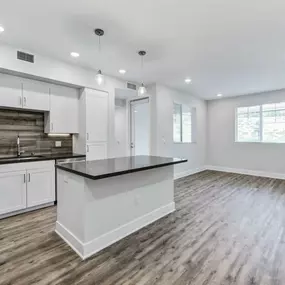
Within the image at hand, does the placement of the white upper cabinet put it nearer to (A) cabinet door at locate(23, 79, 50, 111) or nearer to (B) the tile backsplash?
(A) cabinet door at locate(23, 79, 50, 111)

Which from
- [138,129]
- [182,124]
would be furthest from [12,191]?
[182,124]

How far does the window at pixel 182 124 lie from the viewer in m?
6.31

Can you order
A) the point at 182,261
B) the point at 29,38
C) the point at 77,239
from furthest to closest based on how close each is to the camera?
the point at 29,38 < the point at 77,239 < the point at 182,261

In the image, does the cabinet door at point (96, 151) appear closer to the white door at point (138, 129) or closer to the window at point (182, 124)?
the white door at point (138, 129)

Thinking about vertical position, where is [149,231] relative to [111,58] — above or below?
below

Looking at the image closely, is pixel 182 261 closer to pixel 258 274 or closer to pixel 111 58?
pixel 258 274

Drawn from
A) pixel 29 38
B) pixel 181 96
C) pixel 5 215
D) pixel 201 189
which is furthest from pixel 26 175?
pixel 181 96

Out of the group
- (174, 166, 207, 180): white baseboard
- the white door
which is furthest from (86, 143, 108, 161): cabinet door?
(174, 166, 207, 180): white baseboard

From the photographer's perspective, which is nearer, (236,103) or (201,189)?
(201,189)

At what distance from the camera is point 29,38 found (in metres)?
2.92

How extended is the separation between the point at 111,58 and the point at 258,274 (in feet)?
12.1

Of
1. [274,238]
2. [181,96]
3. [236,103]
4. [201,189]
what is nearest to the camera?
[274,238]

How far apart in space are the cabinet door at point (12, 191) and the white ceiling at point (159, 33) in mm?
2085

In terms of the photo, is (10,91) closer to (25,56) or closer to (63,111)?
(25,56)
